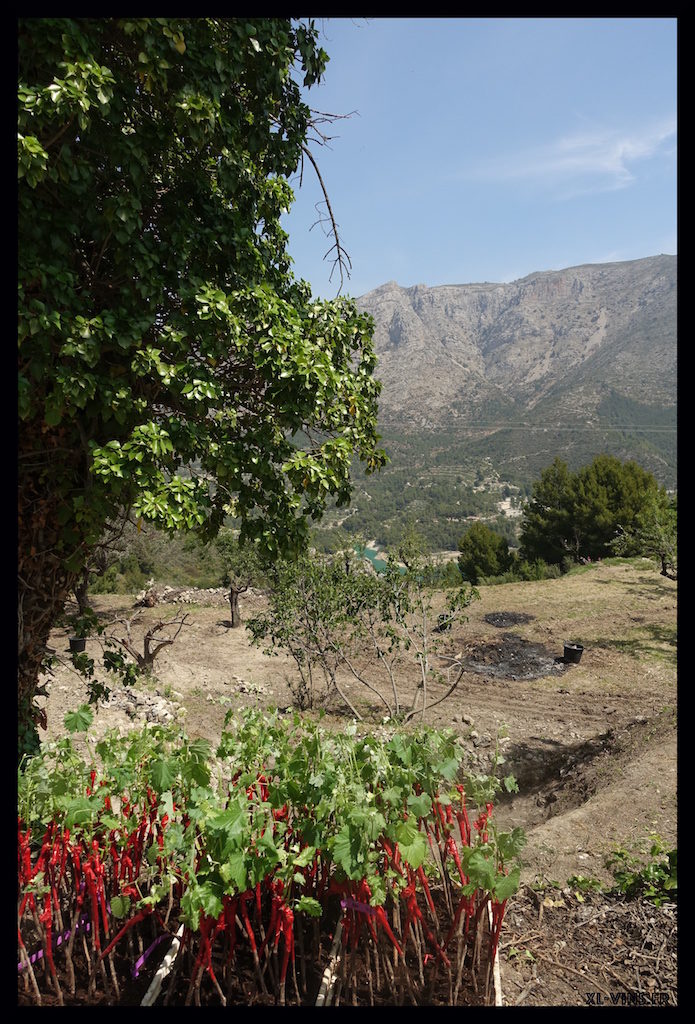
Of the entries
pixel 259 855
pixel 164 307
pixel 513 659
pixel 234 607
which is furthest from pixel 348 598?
pixel 234 607

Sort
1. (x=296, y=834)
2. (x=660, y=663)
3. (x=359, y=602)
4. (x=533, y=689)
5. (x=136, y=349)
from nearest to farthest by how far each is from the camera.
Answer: (x=296, y=834) → (x=136, y=349) → (x=359, y=602) → (x=533, y=689) → (x=660, y=663)

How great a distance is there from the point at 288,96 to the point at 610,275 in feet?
555

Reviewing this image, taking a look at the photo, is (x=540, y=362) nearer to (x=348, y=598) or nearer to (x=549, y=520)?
(x=549, y=520)

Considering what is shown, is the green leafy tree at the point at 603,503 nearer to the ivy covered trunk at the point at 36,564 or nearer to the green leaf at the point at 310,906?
the ivy covered trunk at the point at 36,564

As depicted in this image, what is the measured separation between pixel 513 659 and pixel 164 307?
9.11m

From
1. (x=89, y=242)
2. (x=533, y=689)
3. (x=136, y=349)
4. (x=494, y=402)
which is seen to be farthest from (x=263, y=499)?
(x=494, y=402)

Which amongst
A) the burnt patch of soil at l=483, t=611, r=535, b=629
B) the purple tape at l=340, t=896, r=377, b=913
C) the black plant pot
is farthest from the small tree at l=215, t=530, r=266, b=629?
the purple tape at l=340, t=896, r=377, b=913

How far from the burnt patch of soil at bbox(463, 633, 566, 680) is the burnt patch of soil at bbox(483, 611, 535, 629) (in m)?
0.92

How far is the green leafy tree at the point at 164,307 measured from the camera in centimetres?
208

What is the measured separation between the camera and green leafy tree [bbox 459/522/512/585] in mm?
21969

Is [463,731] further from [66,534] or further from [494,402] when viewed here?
[494,402]

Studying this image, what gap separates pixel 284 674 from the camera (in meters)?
9.55

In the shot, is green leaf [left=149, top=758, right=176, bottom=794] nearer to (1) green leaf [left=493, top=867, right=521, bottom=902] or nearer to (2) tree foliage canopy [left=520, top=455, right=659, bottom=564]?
(1) green leaf [left=493, top=867, right=521, bottom=902]

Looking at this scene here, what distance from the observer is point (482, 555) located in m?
22.4
